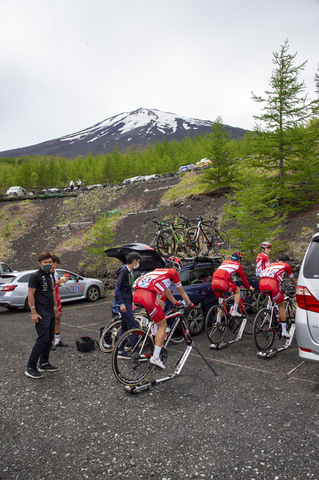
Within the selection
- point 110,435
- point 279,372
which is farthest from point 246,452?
point 279,372

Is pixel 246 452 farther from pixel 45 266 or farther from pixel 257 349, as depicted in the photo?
pixel 45 266

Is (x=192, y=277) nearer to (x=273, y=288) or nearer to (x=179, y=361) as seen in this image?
(x=273, y=288)

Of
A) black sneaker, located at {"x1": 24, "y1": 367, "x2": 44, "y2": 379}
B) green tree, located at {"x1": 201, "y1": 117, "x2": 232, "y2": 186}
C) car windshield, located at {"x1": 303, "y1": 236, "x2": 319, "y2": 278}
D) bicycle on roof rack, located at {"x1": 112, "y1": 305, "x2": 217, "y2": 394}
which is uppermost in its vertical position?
green tree, located at {"x1": 201, "y1": 117, "x2": 232, "y2": 186}

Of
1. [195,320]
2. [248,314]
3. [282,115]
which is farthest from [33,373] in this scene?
[282,115]

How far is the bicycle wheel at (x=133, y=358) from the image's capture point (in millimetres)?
5055

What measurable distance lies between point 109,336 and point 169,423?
10.9 ft

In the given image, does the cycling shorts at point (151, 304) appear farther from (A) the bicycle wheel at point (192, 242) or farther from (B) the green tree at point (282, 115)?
(B) the green tree at point (282, 115)

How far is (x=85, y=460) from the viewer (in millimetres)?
3467

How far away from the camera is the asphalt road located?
3299 millimetres

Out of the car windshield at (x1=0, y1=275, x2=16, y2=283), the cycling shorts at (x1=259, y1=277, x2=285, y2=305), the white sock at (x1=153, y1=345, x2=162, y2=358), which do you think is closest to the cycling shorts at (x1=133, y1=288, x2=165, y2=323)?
the white sock at (x1=153, y1=345, x2=162, y2=358)

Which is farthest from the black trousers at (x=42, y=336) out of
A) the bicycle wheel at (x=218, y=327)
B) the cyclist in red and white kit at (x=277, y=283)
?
the cyclist in red and white kit at (x=277, y=283)

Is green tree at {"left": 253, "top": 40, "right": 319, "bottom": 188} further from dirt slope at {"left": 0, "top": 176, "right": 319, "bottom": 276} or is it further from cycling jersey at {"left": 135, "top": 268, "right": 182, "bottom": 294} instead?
cycling jersey at {"left": 135, "top": 268, "right": 182, "bottom": 294}

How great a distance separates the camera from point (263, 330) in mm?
6664

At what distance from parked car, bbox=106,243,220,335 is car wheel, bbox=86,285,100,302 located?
6.26m
